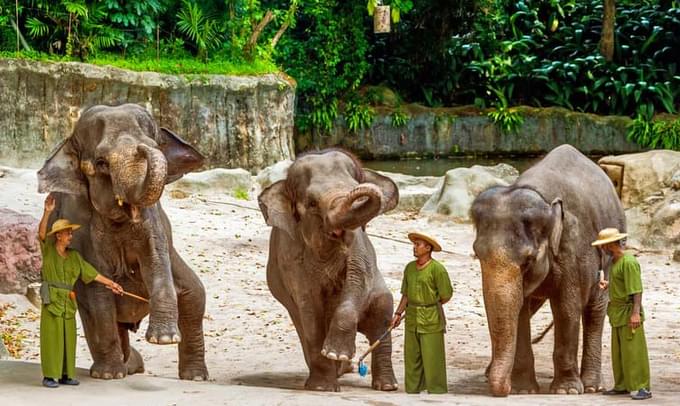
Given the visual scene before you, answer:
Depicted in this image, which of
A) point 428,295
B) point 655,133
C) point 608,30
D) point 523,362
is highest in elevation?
point 608,30

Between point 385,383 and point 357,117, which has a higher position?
point 385,383

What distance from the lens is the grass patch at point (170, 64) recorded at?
69.6 ft

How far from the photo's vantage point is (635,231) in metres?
15.9

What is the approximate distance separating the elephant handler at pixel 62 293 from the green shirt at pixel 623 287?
3178 mm

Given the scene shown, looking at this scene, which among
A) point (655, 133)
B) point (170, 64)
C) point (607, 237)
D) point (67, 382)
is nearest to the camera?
point (67, 382)

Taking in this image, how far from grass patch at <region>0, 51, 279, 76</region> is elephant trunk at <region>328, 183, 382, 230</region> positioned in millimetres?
13036

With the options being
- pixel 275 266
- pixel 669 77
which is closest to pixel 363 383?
pixel 275 266

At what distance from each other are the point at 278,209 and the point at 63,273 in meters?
1.49

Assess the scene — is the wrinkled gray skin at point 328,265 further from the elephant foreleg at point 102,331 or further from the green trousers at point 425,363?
the elephant foreleg at point 102,331

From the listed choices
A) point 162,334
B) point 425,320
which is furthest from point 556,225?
point 162,334

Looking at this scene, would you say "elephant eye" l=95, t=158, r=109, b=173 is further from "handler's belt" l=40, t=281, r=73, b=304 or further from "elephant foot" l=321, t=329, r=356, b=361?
"elephant foot" l=321, t=329, r=356, b=361

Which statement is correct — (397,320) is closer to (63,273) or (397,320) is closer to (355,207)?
(355,207)

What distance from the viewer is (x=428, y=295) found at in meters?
8.86

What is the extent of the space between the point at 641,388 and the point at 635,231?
25.3ft
